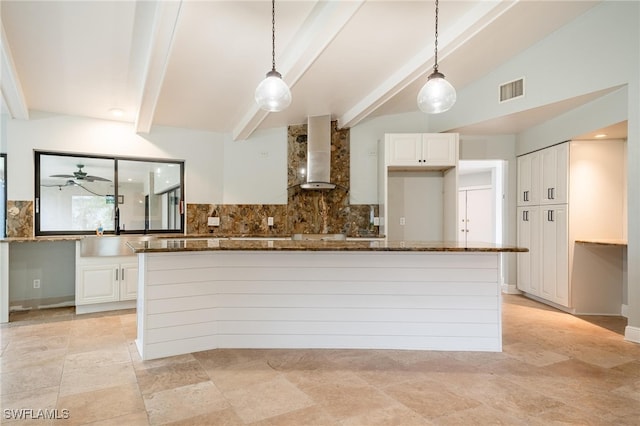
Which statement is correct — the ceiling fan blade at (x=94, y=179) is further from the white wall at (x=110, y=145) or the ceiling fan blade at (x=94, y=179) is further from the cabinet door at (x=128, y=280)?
the cabinet door at (x=128, y=280)

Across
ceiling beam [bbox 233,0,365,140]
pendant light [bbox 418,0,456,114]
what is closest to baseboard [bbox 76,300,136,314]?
ceiling beam [bbox 233,0,365,140]

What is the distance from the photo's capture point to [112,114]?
15.2ft

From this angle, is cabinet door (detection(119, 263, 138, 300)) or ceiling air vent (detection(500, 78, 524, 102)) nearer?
ceiling air vent (detection(500, 78, 524, 102))

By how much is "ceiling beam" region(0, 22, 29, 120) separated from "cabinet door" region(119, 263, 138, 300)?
2117 millimetres

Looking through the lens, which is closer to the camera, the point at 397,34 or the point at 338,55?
the point at 397,34

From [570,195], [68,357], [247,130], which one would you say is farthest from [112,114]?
[570,195]

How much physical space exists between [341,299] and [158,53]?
2666 millimetres

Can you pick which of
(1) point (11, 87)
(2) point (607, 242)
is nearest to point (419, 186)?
(2) point (607, 242)

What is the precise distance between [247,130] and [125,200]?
2011mm

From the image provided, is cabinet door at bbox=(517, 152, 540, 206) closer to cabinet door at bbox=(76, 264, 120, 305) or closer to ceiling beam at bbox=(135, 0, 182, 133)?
ceiling beam at bbox=(135, 0, 182, 133)

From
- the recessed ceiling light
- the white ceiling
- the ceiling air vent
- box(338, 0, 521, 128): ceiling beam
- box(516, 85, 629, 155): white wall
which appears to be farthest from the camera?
the recessed ceiling light

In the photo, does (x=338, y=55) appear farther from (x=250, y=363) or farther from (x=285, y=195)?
(x=250, y=363)

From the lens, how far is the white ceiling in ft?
9.07

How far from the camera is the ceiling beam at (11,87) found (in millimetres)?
2976
